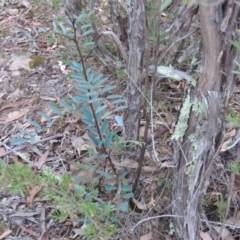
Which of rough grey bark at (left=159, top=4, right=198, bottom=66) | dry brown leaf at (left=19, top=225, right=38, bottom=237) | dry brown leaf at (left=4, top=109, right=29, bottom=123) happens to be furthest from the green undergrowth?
dry brown leaf at (left=4, top=109, right=29, bottom=123)

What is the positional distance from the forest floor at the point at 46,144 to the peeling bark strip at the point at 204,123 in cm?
9

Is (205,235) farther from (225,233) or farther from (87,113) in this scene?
(87,113)

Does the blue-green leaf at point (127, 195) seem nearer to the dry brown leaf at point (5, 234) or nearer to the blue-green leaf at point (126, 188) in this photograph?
the blue-green leaf at point (126, 188)

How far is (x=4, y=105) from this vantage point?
2.12 metres

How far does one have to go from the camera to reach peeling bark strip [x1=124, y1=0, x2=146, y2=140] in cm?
135

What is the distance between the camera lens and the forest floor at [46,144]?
1460 mm

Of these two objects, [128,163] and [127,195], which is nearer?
[127,195]

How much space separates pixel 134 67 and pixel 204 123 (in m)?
0.35

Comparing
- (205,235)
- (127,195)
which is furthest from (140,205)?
(205,235)

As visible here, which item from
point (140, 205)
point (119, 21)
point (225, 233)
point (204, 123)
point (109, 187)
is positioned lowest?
point (225, 233)

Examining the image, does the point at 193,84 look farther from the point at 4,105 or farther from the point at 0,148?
the point at 4,105

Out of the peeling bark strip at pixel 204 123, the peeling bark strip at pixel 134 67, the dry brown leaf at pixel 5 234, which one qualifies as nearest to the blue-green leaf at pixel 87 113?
the peeling bark strip at pixel 134 67

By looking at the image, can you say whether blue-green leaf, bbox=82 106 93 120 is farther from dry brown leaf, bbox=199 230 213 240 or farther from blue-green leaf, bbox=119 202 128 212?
dry brown leaf, bbox=199 230 213 240

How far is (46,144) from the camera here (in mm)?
1870
